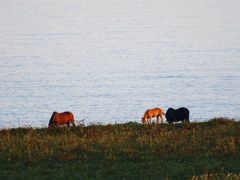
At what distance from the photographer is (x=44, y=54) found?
9825cm

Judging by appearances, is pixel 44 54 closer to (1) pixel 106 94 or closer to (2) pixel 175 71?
(2) pixel 175 71

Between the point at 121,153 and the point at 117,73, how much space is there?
58655 mm

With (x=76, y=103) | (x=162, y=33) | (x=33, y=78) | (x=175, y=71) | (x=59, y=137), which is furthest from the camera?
(x=162, y=33)

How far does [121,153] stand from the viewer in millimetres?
18328

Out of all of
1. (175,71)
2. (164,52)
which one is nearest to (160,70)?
(175,71)

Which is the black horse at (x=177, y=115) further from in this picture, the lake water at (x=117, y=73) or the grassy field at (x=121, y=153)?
the lake water at (x=117, y=73)

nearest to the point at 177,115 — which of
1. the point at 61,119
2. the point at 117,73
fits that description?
the point at 61,119

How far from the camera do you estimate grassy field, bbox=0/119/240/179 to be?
1641 centimetres

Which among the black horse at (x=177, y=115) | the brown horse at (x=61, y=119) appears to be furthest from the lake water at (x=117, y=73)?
the brown horse at (x=61, y=119)

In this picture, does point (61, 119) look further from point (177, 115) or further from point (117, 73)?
point (117, 73)

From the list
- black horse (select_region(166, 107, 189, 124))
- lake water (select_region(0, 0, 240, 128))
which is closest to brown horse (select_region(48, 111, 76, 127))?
black horse (select_region(166, 107, 189, 124))

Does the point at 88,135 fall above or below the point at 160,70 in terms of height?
below

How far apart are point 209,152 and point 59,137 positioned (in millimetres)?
4766

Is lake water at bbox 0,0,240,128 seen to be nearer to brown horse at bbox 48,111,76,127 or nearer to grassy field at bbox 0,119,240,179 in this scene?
brown horse at bbox 48,111,76,127
